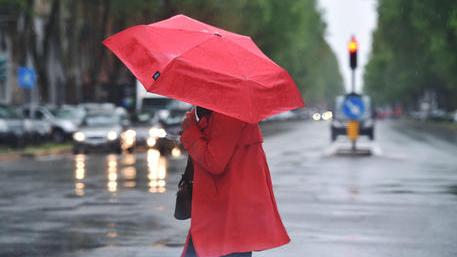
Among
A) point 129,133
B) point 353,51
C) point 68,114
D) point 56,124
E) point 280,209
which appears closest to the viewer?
point 280,209

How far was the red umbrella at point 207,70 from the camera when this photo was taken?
232 inches

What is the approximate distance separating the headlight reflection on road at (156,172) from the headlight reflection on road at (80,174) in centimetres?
120

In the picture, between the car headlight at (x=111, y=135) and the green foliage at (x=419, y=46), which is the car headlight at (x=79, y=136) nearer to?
the car headlight at (x=111, y=135)

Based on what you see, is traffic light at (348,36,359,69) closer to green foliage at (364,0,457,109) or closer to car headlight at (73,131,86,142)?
car headlight at (73,131,86,142)

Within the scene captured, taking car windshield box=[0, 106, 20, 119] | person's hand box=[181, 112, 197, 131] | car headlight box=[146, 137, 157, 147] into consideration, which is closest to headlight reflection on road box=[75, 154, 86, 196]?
car windshield box=[0, 106, 20, 119]

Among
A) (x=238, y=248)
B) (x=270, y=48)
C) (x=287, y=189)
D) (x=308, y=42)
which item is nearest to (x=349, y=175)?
(x=287, y=189)

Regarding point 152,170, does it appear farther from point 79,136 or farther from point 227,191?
point 227,191

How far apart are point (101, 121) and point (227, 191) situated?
2949 cm

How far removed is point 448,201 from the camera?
15508 millimetres

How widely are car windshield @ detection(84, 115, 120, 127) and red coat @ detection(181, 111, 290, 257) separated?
28998 mm

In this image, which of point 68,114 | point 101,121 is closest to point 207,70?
point 101,121

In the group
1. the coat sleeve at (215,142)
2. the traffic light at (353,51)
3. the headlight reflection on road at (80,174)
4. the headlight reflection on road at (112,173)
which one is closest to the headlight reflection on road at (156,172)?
the headlight reflection on road at (112,173)

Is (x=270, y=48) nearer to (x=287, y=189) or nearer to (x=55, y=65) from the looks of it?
(x=55, y=65)

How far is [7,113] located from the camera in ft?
119
